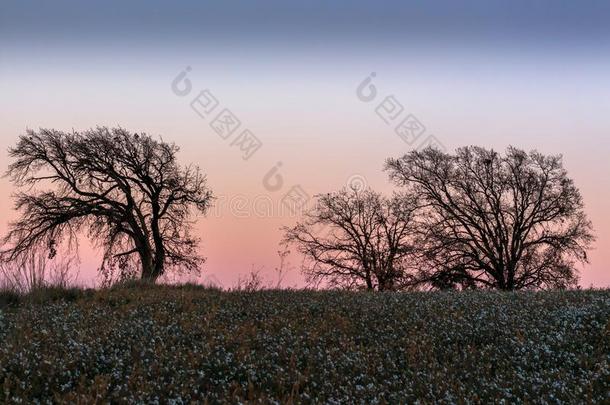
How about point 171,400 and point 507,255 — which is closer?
point 171,400

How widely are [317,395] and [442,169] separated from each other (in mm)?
34553

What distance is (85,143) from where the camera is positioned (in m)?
37.0

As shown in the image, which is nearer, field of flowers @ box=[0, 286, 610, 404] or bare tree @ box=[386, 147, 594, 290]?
field of flowers @ box=[0, 286, 610, 404]

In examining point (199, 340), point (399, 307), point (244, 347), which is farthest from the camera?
point (399, 307)

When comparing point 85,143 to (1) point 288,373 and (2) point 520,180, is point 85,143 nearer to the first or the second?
(2) point 520,180

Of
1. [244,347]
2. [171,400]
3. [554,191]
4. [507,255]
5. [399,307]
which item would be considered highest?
[554,191]

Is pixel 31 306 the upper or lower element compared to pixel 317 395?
upper

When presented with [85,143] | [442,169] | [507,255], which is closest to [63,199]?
[85,143]

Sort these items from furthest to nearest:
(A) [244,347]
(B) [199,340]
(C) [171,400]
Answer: (B) [199,340]
(A) [244,347]
(C) [171,400]

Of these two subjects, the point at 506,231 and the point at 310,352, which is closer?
the point at 310,352

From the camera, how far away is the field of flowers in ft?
23.2

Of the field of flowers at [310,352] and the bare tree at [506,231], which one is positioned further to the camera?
the bare tree at [506,231]

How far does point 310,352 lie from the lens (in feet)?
28.3

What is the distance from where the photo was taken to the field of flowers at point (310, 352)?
7059 millimetres
